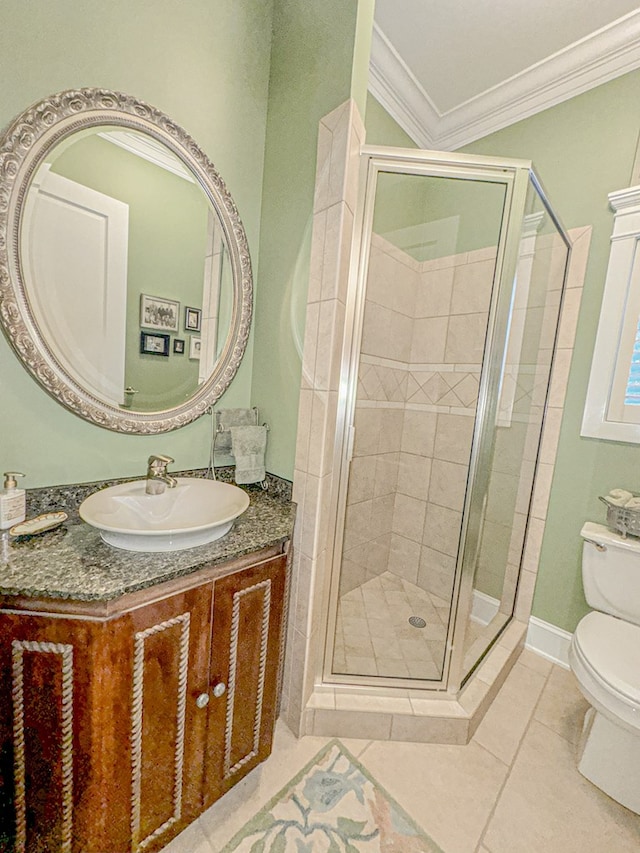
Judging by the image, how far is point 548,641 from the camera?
5.83 feet

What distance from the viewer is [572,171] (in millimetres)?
1640

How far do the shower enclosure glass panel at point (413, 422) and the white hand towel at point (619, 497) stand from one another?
58cm

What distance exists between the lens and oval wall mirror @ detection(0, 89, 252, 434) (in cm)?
93

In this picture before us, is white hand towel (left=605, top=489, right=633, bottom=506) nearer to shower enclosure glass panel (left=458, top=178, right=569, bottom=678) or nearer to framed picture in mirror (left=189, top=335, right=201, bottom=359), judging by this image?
shower enclosure glass panel (left=458, top=178, right=569, bottom=678)

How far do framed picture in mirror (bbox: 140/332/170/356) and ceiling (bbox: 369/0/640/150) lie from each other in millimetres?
1602

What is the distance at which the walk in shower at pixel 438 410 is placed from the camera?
123cm

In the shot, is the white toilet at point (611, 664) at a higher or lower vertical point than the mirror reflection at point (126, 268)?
lower

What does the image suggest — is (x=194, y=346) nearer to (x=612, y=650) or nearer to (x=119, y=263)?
(x=119, y=263)

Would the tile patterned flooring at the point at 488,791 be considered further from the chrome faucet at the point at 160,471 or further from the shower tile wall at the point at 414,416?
the chrome faucet at the point at 160,471

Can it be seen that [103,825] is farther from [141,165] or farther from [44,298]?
[141,165]

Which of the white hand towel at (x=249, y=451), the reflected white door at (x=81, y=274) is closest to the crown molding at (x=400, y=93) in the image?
the reflected white door at (x=81, y=274)

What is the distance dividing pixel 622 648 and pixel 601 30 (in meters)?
2.41

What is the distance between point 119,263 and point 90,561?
90cm

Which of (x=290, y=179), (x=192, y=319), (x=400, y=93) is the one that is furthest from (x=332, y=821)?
(x=400, y=93)
